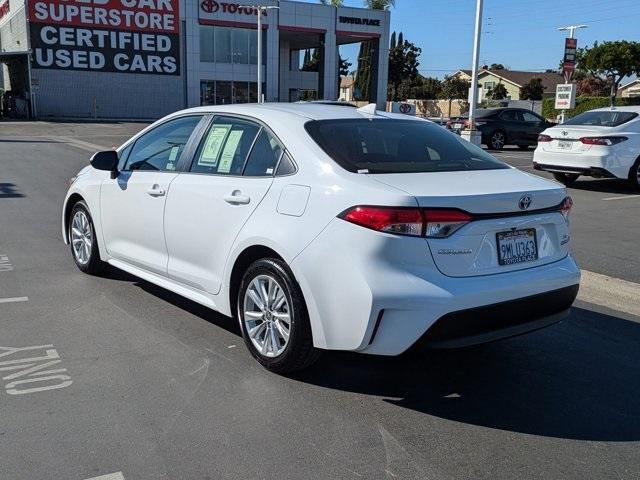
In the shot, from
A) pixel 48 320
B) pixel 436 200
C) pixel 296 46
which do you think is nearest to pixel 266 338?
pixel 436 200

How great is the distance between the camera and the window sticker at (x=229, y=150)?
459 centimetres

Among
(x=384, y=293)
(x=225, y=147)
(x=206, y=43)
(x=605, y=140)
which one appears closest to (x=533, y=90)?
(x=206, y=43)

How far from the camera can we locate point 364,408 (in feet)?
12.3

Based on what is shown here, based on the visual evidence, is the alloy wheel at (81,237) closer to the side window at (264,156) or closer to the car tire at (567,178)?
the side window at (264,156)

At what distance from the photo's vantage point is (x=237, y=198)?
4301 millimetres

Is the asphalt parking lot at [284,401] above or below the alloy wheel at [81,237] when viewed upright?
below

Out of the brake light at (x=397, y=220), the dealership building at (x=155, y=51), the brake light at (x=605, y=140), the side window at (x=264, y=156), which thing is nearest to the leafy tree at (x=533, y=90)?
the dealership building at (x=155, y=51)

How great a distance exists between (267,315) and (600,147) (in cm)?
1036

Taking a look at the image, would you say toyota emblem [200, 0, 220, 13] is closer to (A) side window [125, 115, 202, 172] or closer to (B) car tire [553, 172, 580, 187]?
(B) car tire [553, 172, 580, 187]

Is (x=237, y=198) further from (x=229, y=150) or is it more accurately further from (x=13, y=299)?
(x=13, y=299)

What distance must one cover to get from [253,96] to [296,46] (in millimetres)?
9616

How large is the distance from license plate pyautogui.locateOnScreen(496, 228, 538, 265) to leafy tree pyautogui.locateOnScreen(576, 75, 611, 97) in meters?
78.1

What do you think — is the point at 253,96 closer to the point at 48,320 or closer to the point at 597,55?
the point at 597,55

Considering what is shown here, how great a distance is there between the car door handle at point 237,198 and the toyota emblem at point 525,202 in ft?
5.41
